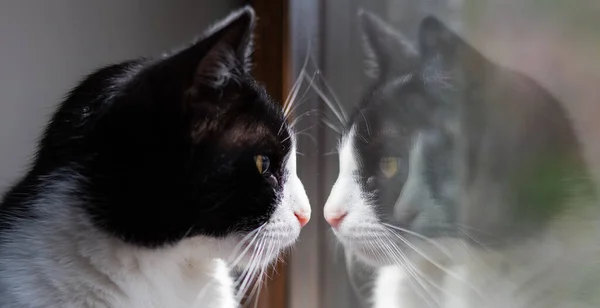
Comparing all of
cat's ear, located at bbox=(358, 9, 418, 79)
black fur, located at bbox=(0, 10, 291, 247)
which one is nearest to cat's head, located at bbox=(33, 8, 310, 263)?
black fur, located at bbox=(0, 10, 291, 247)

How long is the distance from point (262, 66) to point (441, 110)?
487 mm

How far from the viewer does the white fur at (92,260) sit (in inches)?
31.0

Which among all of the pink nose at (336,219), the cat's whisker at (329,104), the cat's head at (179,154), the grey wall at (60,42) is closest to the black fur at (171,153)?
the cat's head at (179,154)

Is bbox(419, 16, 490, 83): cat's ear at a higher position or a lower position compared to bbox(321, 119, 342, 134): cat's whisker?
higher

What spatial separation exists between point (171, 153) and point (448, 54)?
→ 0.36m

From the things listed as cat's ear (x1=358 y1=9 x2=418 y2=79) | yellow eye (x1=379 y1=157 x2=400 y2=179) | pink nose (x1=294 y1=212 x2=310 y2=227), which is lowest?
pink nose (x1=294 y1=212 x2=310 y2=227)

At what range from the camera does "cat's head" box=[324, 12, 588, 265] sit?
69cm

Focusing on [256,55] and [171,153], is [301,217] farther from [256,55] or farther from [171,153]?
[256,55]

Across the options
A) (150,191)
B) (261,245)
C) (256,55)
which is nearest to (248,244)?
(261,245)

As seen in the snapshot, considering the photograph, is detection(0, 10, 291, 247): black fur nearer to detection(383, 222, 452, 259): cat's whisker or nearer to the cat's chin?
the cat's chin

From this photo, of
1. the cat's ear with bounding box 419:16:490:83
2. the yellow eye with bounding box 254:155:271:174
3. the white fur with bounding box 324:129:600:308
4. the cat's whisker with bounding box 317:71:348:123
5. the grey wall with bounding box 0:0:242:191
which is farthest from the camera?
the grey wall with bounding box 0:0:242:191

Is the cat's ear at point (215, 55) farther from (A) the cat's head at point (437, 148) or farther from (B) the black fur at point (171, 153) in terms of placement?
(A) the cat's head at point (437, 148)

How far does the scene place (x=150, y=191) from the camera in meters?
0.81

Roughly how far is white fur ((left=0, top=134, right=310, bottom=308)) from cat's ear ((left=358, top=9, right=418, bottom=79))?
0.77 feet
